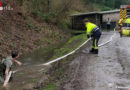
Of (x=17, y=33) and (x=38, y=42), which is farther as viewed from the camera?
(x=38, y=42)

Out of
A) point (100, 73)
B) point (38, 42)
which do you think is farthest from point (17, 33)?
point (100, 73)

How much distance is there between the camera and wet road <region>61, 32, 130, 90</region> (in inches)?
266

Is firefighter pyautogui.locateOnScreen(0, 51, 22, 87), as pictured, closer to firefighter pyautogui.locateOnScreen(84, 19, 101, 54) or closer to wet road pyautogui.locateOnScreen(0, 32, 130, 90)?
wet road pyautogui.locateOnScreen(0, 32, 130, 90)

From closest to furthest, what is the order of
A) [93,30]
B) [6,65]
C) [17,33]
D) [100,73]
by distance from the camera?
1. [6,65]
2. [100,73]
3. [93,30]
4. [17,33]

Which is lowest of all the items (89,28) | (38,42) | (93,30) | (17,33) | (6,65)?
(38,42)

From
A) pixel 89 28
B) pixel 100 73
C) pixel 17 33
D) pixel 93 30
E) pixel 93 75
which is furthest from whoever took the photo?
pixel 17 33

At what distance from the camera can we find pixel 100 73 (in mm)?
8180

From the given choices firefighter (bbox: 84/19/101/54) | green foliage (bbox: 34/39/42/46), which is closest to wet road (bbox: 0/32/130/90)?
firefighter (bbox: 84/19/101/54)

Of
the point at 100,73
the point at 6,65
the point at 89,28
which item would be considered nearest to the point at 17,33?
the point at 89,28

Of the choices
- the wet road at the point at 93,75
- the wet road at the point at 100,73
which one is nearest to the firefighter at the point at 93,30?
the wet road at the point at 100,73

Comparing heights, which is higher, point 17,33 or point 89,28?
point 89,28

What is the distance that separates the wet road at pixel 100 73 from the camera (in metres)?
6.77

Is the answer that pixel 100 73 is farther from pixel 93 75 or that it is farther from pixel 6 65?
pixel 6 65

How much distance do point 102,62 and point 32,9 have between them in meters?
18.5
